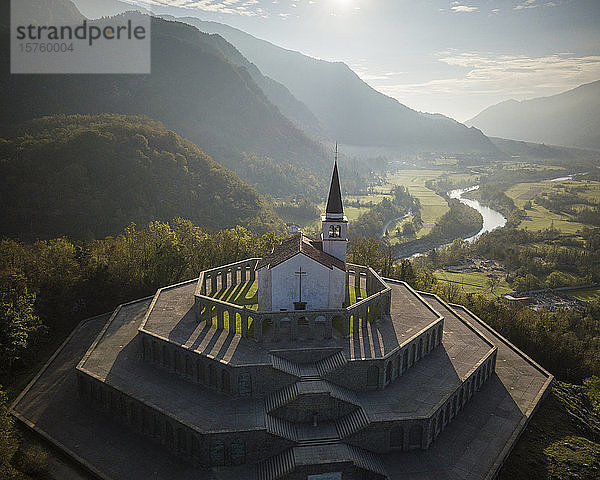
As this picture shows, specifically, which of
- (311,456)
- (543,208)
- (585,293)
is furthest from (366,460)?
(543,208)

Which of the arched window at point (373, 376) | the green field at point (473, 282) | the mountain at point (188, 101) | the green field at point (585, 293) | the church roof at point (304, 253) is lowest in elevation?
the green field at point (585, 293)

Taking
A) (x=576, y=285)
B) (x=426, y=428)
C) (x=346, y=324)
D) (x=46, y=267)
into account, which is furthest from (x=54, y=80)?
(x=576, y=285)

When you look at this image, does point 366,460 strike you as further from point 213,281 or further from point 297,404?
point 213,281

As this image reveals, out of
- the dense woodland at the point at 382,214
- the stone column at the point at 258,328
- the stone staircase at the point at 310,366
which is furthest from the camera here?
the dense woodland at the point at 382,214

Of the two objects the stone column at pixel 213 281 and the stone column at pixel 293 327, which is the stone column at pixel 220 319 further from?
the stone column at pixel 213 281

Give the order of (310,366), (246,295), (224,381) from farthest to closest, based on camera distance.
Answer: (246,295) < (310,366) < (224,381)

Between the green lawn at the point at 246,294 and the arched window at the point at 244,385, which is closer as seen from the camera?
the arched window at the point at 244,385

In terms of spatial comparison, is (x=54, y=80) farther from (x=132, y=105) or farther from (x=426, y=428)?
(x=426, y=428)

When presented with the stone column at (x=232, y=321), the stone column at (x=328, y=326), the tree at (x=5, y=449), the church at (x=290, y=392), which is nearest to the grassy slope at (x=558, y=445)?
the church at (x=290, y=392)
